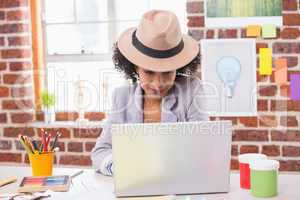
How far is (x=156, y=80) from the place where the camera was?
202 centimetres

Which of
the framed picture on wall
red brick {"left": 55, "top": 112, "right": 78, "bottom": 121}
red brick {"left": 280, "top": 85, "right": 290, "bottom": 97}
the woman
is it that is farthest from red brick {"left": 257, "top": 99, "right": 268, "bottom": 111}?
→ red brick {"left": 55, "top": 112, "right": 78, "bottom": 121}

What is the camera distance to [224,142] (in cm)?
150

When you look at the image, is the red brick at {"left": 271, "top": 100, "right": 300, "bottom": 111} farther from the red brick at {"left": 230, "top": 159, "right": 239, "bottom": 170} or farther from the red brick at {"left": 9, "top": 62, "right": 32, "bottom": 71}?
the red brick at {"left": 9, "top": 62, "right": 32, "bottom": 71}

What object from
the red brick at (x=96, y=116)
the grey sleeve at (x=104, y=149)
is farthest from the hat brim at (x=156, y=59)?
the red brick at (x=96, y=116)

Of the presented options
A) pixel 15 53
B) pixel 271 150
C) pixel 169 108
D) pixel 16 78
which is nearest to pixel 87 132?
pixel 16 78

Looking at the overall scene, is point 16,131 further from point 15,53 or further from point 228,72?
point 228,72

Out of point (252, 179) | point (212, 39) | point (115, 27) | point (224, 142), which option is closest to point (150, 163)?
point (224, 142)

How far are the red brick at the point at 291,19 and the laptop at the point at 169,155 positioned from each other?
142cm

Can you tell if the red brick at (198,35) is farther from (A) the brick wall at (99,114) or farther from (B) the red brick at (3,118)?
(B) the red brick at (3,118)

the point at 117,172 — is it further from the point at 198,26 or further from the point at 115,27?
the point at 115,27

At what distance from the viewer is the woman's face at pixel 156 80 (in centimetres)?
201

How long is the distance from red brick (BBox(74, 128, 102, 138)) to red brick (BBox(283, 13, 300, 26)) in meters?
1.26

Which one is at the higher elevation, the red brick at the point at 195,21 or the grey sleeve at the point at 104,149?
the red brick at the point at 195,21

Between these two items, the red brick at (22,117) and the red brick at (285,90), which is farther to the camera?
the red brick at (22,117)
